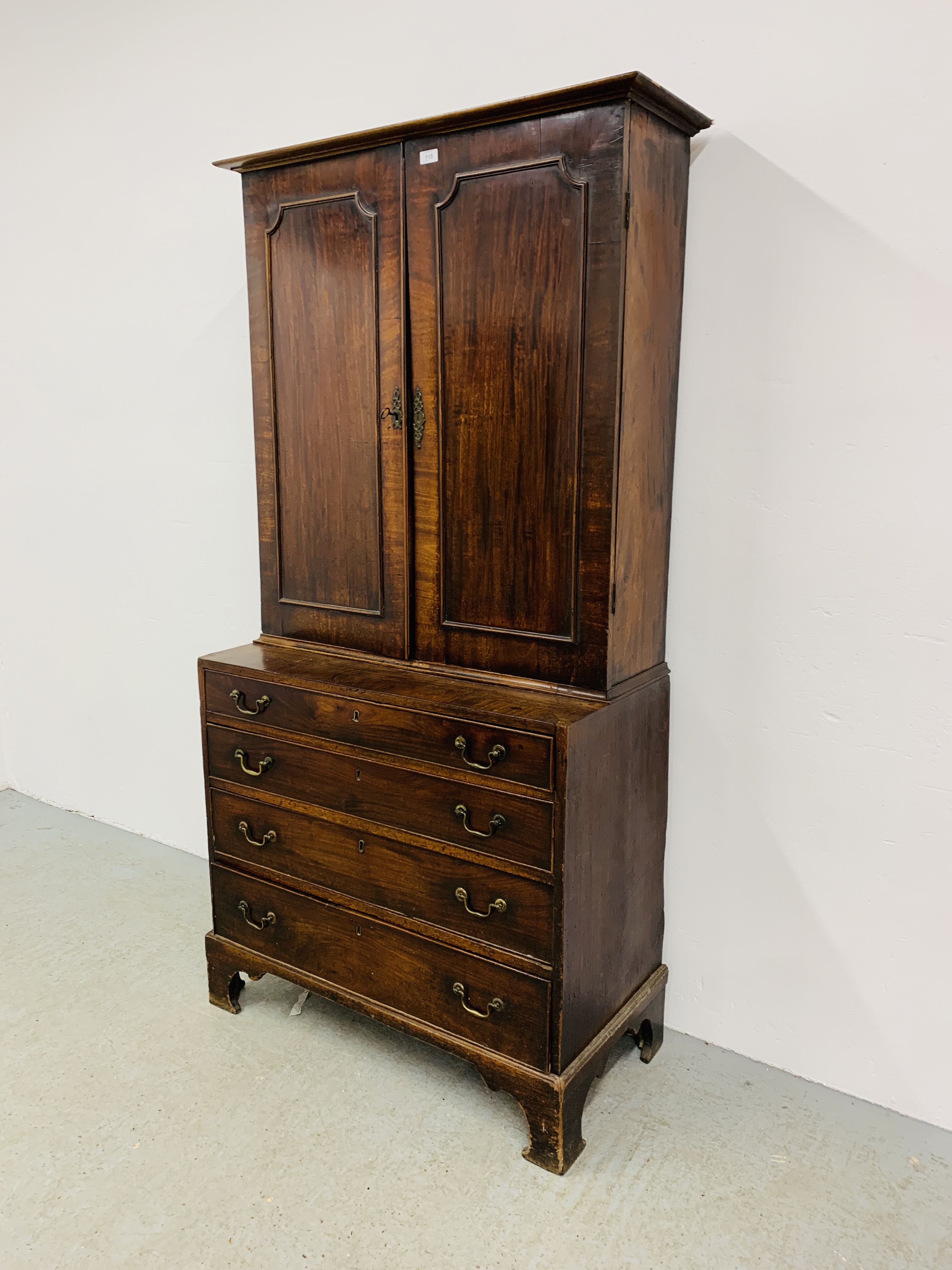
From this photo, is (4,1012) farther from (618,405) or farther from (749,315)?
(749,315)

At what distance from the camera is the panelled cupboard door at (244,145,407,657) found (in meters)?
1.92

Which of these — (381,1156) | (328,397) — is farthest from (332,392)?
(381,1156)

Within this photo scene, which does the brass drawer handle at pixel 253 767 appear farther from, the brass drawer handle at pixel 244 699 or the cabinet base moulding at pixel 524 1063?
the cabinet base moulding at pixel 524 1063

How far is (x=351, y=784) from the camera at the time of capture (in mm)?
1982

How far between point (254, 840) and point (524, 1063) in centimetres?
80

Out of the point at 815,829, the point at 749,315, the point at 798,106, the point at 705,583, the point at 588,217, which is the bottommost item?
the point at 815,829

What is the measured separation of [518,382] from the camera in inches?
69.8

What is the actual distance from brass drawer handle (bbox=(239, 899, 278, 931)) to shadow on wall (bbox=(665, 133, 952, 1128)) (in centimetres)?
97

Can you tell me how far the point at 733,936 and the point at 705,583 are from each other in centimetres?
80

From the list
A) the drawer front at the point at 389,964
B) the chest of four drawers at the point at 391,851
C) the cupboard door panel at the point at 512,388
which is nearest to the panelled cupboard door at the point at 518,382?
the cupboard door panel at the point at 512,388

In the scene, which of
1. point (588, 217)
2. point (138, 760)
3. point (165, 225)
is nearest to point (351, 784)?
point (588, 217)

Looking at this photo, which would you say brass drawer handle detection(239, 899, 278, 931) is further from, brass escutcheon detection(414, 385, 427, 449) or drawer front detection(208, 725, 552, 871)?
brass escutcheon detection(414, 385, 427, 449)

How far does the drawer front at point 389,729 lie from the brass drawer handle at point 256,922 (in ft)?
1.50

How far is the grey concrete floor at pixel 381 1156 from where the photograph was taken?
1.62 meters
